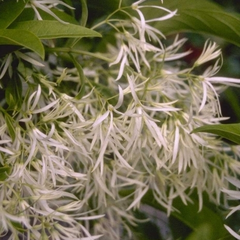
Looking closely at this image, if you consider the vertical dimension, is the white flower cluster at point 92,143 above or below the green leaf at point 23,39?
below

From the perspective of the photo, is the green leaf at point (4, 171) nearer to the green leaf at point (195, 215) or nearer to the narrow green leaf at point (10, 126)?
the narrow green leaf at point (10, 126)

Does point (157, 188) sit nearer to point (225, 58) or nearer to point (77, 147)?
point (77, 147)

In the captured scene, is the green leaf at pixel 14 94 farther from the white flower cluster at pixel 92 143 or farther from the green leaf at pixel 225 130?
the green leaf at pixel 225 130

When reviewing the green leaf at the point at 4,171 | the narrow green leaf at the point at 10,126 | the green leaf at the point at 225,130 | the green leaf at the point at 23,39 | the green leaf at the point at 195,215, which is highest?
the green leaf at the point at 23,39

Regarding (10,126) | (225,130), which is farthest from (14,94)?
(225,130)

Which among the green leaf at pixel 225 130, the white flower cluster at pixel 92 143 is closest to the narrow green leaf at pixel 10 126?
the white flower cluster at pixel 92 143

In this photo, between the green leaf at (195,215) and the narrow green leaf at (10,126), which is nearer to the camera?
the narrow green leaf at (10,126)

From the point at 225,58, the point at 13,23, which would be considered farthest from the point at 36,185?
the point at 225,58

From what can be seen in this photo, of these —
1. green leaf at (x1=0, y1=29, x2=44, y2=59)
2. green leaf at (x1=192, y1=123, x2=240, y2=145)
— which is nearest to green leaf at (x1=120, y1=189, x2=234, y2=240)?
green leaf at (x1=192, y1=123, x2=240, y2=145)

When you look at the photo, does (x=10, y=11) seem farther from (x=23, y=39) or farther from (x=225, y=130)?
(x=225, y=130)
